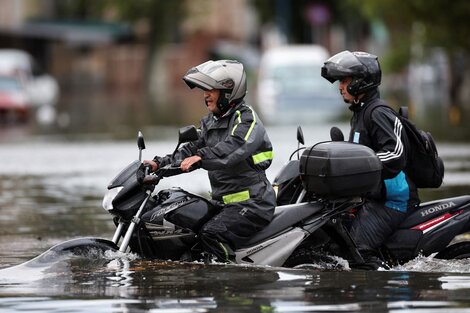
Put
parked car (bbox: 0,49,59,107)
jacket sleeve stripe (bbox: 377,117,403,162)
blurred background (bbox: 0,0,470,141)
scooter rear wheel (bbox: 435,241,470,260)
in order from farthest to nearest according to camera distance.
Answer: parked car (bbox: 0,49,59,107), blurred background (bbox: 0,0,470,141), scooter rear wheel (bbox: 435,241,470,260), jacket sleeve stripe (bbox: 377,117,403,162)

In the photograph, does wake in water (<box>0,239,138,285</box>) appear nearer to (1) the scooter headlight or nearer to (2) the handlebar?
(1) the scooter headlight

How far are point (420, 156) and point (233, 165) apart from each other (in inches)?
55.8

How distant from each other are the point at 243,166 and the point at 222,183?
0.23 m

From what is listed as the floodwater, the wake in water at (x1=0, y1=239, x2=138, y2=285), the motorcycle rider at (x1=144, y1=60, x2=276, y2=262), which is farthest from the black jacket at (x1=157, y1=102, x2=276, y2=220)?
the wake in water at (x1=0, y1=239, x2=138, y2=285)

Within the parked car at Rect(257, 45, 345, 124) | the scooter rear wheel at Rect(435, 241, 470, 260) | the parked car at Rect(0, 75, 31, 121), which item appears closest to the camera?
the scooter rear wheel at Rect(435, 241, 470, 260)

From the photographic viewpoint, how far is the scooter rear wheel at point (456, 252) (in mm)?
10812

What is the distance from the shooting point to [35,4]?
8619 centimetres

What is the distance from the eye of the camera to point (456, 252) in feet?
35.6

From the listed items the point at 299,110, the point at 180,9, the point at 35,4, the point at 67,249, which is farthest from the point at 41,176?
the point at 35,4

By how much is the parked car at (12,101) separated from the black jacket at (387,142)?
34944mm

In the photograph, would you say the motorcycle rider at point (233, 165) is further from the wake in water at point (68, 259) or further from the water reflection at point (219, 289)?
the wake in water at point (68, 259)

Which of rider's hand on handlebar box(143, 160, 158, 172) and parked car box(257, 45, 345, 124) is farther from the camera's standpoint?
parked car box(257, 45, 345, 124)

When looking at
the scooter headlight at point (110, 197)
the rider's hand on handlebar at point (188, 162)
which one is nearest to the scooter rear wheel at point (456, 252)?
the rider's hand on handlebar at point (188, 162)

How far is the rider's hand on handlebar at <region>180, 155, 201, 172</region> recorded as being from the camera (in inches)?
395
